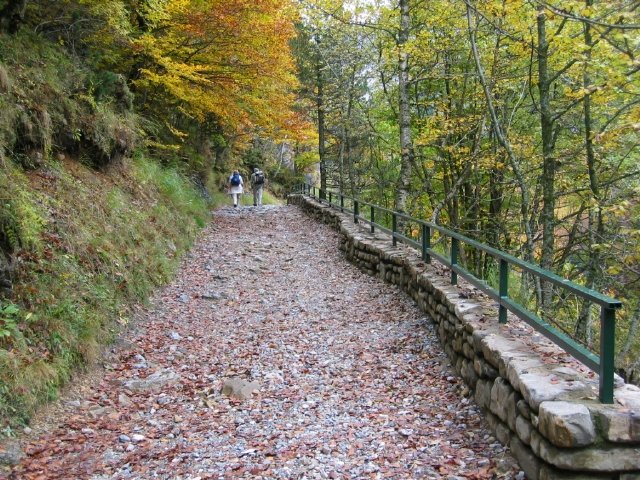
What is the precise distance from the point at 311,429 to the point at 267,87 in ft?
39.0

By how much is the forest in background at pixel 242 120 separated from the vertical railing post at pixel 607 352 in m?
3.31

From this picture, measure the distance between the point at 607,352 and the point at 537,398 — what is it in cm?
55

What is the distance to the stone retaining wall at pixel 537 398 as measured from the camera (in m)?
3.08

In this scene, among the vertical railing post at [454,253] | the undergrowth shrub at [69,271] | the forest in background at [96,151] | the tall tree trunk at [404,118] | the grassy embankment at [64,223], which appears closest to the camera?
the undergrowth shrub at [69,271]

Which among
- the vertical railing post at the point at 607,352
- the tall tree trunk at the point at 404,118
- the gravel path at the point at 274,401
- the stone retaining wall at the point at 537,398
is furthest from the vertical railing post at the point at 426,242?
the vertical railing post at the point at 607,352

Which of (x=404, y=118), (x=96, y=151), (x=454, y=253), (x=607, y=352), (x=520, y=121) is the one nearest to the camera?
(x=607, y=352)

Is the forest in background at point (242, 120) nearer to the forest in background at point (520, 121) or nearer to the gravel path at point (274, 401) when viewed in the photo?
the forest in background at point (520, 121)

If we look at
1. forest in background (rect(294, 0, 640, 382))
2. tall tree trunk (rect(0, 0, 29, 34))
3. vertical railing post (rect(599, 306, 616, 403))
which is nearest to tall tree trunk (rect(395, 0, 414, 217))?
forest in background (rect(294, 0, 640, 382))

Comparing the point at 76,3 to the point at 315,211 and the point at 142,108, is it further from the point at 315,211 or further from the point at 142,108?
the point at 315,211

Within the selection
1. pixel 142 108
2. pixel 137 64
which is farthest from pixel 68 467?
pixel 142 108

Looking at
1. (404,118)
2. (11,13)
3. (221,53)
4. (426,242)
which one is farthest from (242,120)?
(426,242)

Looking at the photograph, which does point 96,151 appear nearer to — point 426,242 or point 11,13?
point 11,13

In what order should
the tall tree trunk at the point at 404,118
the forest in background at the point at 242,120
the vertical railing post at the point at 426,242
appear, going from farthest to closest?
the tall tree trunk at the point at 404,118 → the vertical railing post at the point at 426,242 → the forest in background at the point at 242,120

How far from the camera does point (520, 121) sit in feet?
46.3
